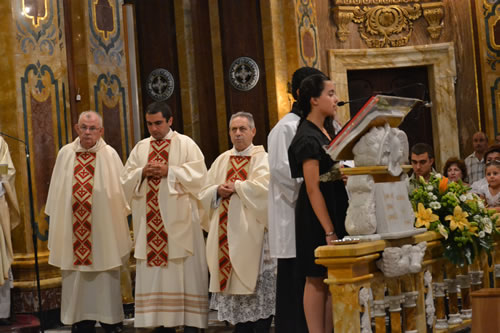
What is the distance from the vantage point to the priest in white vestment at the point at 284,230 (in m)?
5.06

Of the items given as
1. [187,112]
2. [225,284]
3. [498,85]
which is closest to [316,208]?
[225,284]

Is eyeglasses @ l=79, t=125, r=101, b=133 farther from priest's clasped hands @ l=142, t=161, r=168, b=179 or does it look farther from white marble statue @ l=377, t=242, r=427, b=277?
white marble statue @ l=377, t=242, r=427, b=277

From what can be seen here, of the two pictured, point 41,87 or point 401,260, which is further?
point 41,87

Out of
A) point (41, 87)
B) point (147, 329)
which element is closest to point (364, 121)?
point (147, 329)

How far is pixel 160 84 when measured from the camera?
11906 millimetres

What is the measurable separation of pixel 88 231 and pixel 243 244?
1365mm

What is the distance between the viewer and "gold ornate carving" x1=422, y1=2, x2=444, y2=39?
1266 centimetres

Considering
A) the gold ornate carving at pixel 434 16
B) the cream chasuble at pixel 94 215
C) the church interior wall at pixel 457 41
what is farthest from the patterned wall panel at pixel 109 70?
the gold ornate carving at pixel 434 16

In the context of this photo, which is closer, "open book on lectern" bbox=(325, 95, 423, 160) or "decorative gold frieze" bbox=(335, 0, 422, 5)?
"open book on lectern" bbox=(325, 95, 423, 160)

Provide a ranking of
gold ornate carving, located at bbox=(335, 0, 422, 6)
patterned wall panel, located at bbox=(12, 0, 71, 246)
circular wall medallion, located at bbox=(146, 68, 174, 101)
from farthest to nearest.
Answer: gold ornate carving, located at bbox=(335, 0, 422, 6) < circular wall medallion, located at bbox=(146, 68, 174, 101) < patterned wall panel, located at bbox=(12, 0, 71, 246)

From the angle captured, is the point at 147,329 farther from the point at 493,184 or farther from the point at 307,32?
the point at 307,32

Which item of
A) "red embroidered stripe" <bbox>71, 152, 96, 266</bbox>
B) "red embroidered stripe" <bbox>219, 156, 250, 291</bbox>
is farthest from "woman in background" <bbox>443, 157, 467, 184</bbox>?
"red embroidered stripe" <bbox>71, 152, 96, 266</bbox>

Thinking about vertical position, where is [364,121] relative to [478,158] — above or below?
above

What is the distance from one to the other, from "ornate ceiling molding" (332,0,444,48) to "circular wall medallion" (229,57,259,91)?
2062 millimetres
